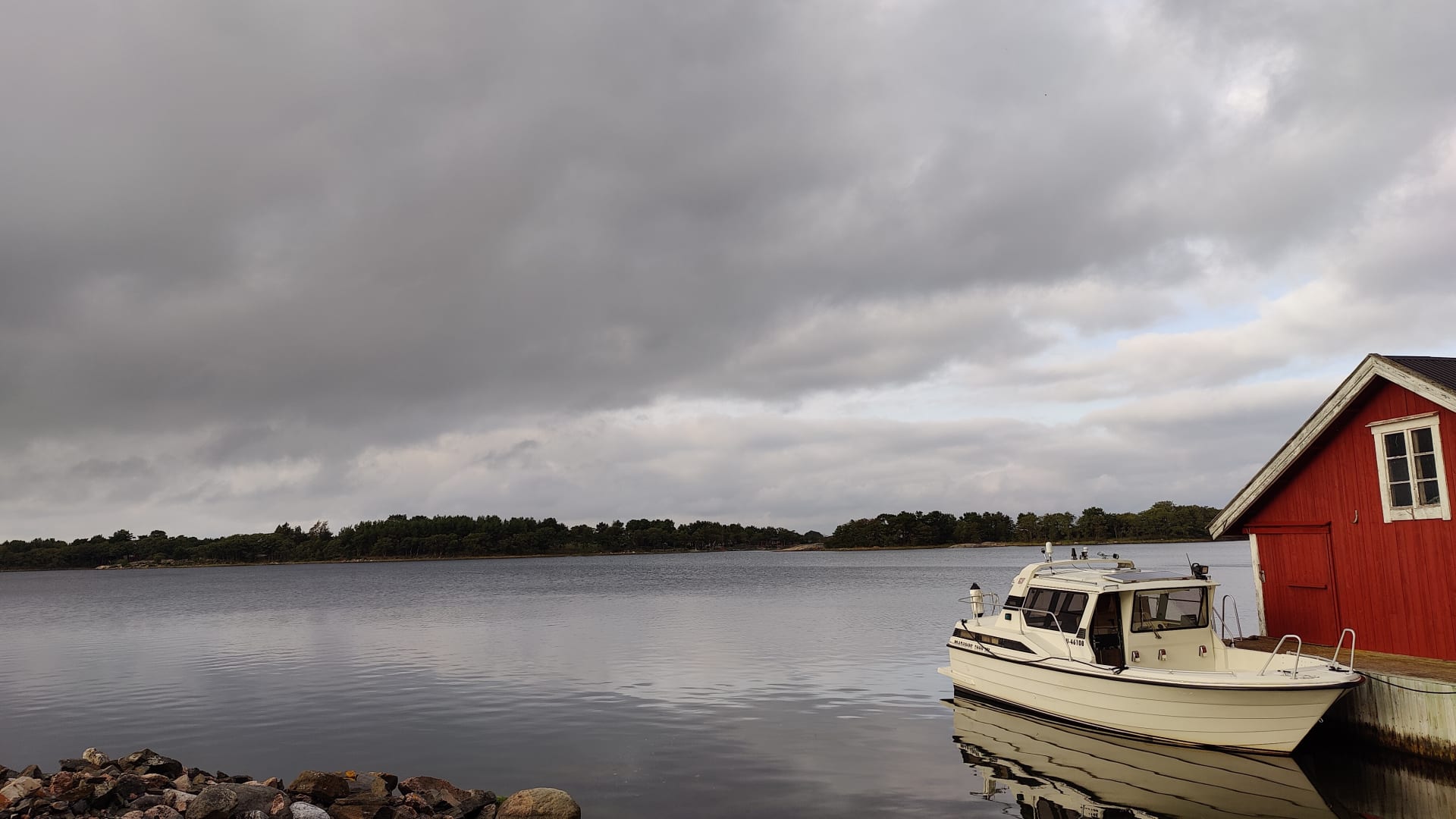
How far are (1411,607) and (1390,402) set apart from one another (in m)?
4.08

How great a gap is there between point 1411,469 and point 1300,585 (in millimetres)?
3902

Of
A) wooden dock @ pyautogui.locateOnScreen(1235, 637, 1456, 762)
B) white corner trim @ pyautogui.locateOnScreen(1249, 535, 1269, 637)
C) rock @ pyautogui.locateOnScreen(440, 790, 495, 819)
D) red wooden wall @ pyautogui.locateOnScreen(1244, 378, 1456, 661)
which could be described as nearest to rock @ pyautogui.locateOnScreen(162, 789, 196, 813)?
rock @ pyautogui.locateOnScreen(440, 790, 495, 819)

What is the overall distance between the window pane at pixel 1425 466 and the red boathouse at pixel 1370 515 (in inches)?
0.8

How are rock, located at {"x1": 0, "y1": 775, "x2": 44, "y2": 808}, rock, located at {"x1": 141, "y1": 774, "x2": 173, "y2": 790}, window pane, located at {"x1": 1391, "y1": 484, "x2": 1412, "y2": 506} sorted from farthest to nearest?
window pane, located at {"x1": 1391, "y1": 484, "x2": 1412, "y2": 506}, rock, located at {"x1": 141, "y1": 774, "x2": 173, "y2": 790}, rock, located at {"x1": 0, "y1": 775, "x2": 44, "y2": 808}

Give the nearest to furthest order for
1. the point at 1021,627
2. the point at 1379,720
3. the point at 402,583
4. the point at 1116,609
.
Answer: the point at 1379,720 < the point at 1116,609 < the point at 1021,627 < the point at 402,583

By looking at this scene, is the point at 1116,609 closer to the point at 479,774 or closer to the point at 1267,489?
the point at 1267,489

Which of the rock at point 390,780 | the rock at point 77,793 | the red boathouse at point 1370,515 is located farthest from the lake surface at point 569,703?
the rock at point 77,793

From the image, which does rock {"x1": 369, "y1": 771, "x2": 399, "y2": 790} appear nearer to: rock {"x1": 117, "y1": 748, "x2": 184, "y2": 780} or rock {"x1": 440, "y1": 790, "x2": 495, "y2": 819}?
rock {"x1": 440, "y1": 790, "x2": 495, "y2": 819}

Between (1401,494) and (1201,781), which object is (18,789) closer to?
(1201,781)

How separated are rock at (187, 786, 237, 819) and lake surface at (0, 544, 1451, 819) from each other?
4887mm

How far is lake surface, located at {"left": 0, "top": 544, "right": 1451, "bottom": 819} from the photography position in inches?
619

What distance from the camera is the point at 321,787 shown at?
1345cm

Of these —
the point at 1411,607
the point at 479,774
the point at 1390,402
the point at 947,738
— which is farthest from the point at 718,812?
the point at 1390,402

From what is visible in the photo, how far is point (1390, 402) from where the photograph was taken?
682 inches
